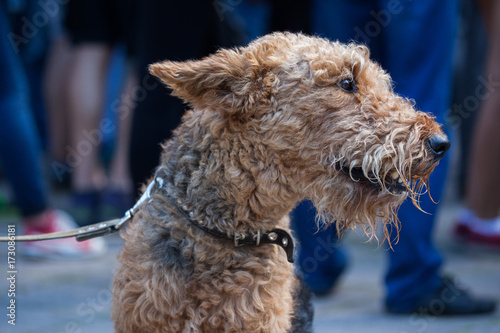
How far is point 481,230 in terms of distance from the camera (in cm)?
471

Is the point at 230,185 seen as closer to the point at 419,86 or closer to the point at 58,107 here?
the point at 419,86

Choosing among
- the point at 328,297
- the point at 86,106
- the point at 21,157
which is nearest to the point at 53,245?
the point at 21,157

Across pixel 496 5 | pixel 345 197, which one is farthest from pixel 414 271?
pixel 496 5

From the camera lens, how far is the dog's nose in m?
1.91

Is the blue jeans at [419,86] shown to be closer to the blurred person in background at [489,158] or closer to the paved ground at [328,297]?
the paved ground at [328,297]

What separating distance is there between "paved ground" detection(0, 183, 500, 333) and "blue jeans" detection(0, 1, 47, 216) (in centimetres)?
55

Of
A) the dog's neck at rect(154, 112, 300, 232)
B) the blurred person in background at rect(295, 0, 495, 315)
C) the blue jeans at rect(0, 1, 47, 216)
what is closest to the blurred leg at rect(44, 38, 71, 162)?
the blue jeans at rect(0, 1, 47, 216)

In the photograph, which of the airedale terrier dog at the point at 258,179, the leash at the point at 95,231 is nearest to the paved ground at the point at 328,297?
the leash at the point at 95,231

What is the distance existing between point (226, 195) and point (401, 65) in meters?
Answer: 1.85

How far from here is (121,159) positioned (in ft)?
22.3

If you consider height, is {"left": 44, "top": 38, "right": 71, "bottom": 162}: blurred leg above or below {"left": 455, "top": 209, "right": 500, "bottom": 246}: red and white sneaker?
below

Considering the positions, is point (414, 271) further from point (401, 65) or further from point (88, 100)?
point (88, 100)

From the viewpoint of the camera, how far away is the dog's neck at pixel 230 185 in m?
1.99

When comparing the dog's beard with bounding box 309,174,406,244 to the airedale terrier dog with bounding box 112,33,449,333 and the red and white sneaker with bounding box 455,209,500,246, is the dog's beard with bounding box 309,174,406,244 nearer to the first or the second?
the airedale terrier dog with bounding box 112,33,449,333
